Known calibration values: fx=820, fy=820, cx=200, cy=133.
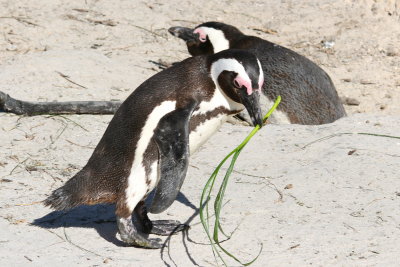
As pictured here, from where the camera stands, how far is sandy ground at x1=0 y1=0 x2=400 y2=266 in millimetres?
3719

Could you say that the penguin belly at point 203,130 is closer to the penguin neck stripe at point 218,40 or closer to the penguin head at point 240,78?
the penguin head at point 240,78

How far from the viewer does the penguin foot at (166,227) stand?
12.9 feet

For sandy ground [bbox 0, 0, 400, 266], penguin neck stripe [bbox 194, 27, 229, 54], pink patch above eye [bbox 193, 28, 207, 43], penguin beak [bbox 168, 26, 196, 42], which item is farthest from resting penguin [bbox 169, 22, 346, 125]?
sandy ground [bbox 0, 0, 400, 266]

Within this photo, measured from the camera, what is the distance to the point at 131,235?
3750 mm

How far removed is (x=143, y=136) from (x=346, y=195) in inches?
45.3

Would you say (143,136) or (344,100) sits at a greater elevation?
(143,136)

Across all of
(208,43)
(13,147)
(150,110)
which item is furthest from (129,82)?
(150,110)

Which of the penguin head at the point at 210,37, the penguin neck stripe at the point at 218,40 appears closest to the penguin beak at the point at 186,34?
the penguin head at the point at 210,37

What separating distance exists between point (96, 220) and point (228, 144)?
1.24 m

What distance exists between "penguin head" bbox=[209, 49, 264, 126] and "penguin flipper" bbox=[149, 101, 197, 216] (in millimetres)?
312

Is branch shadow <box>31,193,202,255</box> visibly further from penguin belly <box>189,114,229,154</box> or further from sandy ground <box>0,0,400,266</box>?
penguin belly <box>189,114,229,154</box>

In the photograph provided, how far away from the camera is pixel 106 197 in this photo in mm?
3783

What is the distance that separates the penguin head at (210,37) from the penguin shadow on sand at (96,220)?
239cm

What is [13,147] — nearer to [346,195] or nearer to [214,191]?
[214,191]
